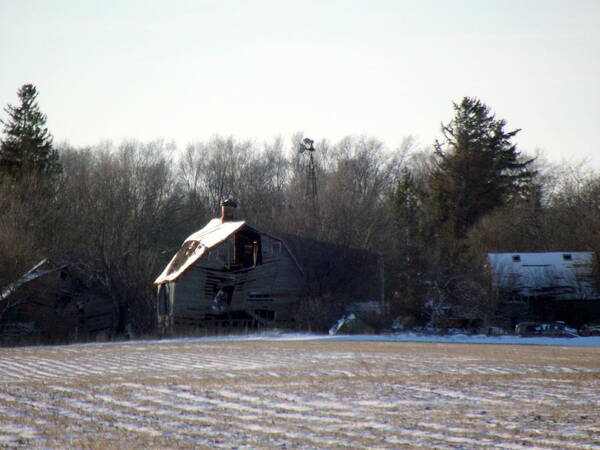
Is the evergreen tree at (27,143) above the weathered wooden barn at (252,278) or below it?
above

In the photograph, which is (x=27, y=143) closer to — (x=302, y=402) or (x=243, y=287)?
(x=243, y=287)

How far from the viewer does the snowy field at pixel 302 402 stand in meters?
10.5

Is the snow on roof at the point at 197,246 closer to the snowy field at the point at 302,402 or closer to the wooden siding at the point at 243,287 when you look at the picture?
the wooden siding at the point at 243,287

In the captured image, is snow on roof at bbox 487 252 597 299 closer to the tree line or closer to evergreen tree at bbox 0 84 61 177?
the tree line

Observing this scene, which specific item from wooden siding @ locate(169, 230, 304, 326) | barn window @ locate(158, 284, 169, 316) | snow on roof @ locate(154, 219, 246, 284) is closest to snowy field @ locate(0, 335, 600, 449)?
wooden siding @ locate(169, 230, 304, 326)

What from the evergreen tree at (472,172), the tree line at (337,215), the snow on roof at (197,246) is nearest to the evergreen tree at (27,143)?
the tree line at (337,215)

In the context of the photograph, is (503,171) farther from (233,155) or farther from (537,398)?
(537,398)

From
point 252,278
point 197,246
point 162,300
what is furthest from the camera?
point 162,300

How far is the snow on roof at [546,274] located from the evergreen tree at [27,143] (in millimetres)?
34359

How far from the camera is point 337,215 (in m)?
52.9

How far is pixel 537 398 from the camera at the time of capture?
14281 mm

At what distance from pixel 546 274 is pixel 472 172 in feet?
48.6

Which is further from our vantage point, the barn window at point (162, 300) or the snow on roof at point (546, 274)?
the barn window at point (162, 300)

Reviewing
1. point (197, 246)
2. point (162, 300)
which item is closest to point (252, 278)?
point (197, 246)
